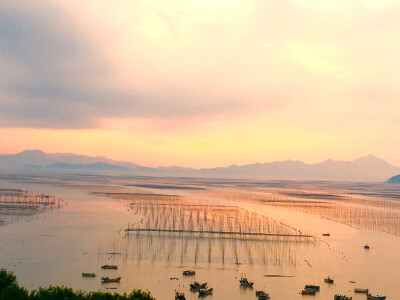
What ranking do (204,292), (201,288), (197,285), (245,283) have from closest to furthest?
(204,292)
(201,288)
(197,285)
(245,283)

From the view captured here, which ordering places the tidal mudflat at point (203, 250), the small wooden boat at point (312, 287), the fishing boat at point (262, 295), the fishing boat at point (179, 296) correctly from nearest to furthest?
the fishing boat at point (179, 296)
the fishing boat at point (262, 295)
the small wooden boat at point (312, 287)
the tidal mudflat at point (203, 250)

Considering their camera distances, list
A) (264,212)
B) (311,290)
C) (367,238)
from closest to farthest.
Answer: (311,290), (367,238), (264,212)

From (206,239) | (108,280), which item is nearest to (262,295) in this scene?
(108,280)

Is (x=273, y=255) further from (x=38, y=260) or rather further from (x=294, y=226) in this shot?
(x=38, y=260)

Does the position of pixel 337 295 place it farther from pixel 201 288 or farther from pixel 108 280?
pixel 108 280

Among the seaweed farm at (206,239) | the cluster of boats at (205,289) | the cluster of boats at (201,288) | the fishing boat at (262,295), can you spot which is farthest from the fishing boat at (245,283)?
the seaweed farm at (206,239)

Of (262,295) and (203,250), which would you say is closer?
(262,295)

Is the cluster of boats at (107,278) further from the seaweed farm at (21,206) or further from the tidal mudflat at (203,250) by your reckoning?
the seaweed farm at (21,206)

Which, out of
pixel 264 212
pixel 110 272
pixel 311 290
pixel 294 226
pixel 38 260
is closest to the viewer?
pixel 311 290

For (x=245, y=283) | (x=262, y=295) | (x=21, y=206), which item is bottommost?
(x=262, y=295)

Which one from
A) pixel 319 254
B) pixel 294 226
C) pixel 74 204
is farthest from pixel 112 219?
pixel 319 254

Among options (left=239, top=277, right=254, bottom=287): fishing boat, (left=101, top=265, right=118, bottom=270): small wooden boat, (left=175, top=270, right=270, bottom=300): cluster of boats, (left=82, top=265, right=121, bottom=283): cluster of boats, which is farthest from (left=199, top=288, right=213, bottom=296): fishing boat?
(left=101, top=265, right=118, bottom=270): small wooden boat
